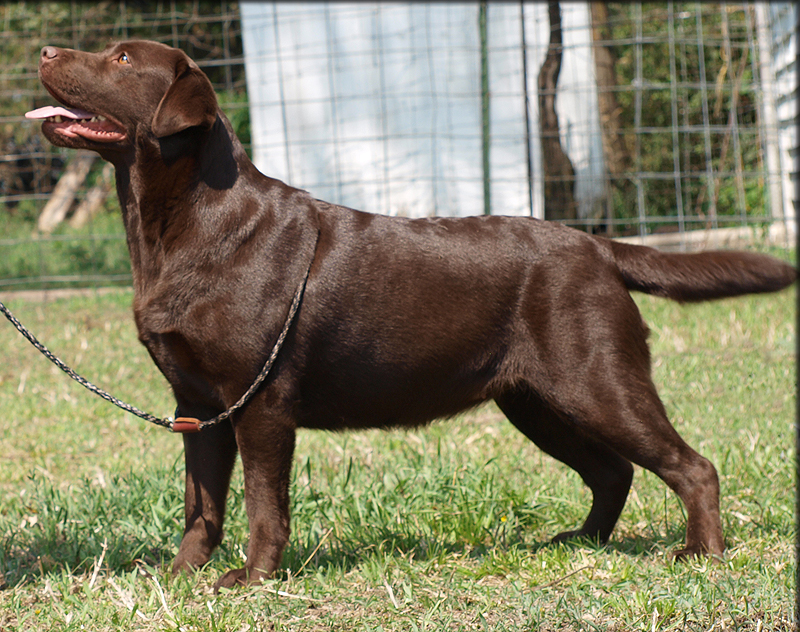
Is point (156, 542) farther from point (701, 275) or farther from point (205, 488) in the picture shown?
point (701, 275)

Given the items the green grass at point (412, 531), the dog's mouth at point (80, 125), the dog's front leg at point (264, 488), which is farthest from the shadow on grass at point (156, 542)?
the dog's mouth at point (80, 125)

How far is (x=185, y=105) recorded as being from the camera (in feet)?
8.32

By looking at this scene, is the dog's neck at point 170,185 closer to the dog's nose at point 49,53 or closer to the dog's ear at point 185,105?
the dog's ear at point 185,105

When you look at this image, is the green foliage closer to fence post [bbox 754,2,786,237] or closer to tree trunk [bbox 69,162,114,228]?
fence post [bbox 754,2,786,237]

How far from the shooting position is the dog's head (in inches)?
101

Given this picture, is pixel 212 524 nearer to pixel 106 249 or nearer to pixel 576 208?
pixel 576 208

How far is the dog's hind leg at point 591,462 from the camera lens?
3.07 meters

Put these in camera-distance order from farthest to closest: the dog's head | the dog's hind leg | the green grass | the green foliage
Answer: the green foliage → the dog's hind leg → the dog's head → the green grass

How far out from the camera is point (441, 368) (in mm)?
2766

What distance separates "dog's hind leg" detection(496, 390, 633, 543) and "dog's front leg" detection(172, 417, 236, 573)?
39.4 inches

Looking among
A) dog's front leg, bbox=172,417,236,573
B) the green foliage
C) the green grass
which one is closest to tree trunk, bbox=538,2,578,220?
the green foliage

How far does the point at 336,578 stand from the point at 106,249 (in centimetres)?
713

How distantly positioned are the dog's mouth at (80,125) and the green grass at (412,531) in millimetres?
1398

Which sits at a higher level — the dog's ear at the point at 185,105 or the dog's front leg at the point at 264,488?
the dog's ear at the point at 185,105
